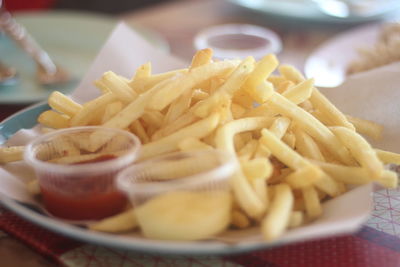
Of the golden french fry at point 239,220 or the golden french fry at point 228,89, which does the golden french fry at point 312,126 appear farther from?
the golden french fry at point 239,220

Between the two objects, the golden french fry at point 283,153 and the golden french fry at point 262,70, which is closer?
the golden french fry at point 283,153

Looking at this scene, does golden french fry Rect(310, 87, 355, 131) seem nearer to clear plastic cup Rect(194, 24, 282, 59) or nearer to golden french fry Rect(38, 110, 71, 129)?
golden french fry Rect(38, 110, 71, 129)

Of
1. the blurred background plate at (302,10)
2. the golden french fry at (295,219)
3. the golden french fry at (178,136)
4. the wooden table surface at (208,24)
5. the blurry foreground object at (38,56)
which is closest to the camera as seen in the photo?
the golden french fry at (295,219)

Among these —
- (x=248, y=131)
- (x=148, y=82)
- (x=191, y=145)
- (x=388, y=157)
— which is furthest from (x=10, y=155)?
(x=388, y=157)

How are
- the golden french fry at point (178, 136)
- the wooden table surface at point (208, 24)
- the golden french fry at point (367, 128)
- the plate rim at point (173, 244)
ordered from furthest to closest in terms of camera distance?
the wooden table surface at point (208, 24)
the golden french fry at point (367, 128)
the golden french fry at point (178, 136)
the plate rim at point (173, 244)

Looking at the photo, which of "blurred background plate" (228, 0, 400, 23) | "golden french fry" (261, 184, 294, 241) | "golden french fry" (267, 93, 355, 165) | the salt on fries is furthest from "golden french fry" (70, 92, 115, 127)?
"blurred background plate" (228, 0, 400, 23)

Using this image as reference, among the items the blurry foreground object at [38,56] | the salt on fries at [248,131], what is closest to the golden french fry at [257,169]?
the salt on fries at [248,131]
